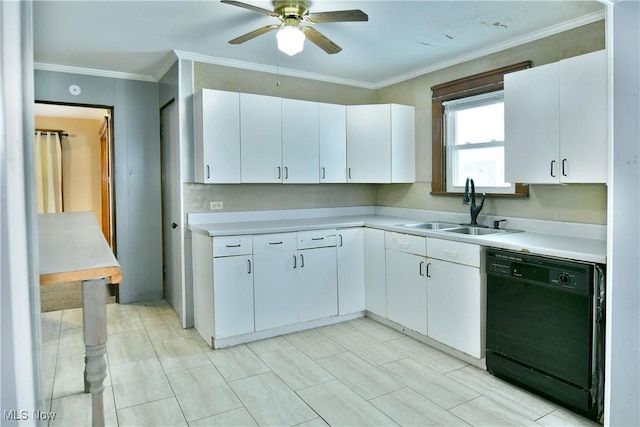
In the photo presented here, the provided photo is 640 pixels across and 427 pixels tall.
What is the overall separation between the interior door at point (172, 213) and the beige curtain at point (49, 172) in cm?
321

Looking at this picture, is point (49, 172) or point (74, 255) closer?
point (74, 255)

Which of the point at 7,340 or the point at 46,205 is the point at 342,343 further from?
the point at 46,205

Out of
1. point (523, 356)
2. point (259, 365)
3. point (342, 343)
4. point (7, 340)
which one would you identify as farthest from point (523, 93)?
point (7, 340)

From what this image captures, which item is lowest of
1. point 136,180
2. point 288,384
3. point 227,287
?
point 288,384

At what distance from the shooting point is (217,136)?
364cm

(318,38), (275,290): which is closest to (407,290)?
(275,290)

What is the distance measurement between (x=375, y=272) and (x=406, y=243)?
545mm

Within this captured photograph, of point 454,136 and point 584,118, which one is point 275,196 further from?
point 584,118

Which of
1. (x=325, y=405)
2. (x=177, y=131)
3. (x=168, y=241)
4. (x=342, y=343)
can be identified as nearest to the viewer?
(x=325, y=405)

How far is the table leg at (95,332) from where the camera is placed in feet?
4.73

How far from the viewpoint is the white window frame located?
353cm

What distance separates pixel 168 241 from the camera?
4.54 m

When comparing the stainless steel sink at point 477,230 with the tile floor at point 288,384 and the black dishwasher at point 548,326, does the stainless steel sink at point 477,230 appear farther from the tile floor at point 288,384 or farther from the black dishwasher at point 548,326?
the tile floor at point 288,384

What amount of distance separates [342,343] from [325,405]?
0.97 meters
